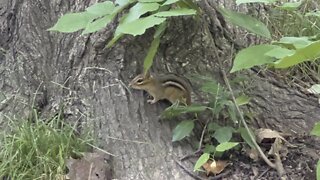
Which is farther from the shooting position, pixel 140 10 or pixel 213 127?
pixel 213 127

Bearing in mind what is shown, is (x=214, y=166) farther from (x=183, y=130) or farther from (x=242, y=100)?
(x=242, y=100)

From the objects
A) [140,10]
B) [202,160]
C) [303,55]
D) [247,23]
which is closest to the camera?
[303,55]

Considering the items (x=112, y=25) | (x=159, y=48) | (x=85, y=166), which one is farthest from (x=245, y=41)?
(x=85, y=166)

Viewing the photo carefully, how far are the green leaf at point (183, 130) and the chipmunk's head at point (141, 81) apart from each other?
0.25 meters

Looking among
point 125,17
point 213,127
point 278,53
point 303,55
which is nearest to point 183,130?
point 213,127

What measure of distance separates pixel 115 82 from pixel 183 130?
17.1 inches

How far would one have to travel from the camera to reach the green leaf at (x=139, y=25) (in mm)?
2182

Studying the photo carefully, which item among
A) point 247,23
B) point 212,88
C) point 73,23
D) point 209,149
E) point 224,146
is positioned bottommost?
point 209,149

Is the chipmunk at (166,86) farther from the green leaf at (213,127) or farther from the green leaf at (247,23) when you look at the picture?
the green leaf at (247,23)

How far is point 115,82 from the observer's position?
10.1ft

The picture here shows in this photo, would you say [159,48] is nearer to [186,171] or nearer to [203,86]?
[203,86]

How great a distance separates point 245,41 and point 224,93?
0.58 meters

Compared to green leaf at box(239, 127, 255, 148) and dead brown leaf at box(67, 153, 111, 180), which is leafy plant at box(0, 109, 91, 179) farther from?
green leaf at box(239, 127, 255, 148)

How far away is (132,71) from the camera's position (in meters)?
3.07
